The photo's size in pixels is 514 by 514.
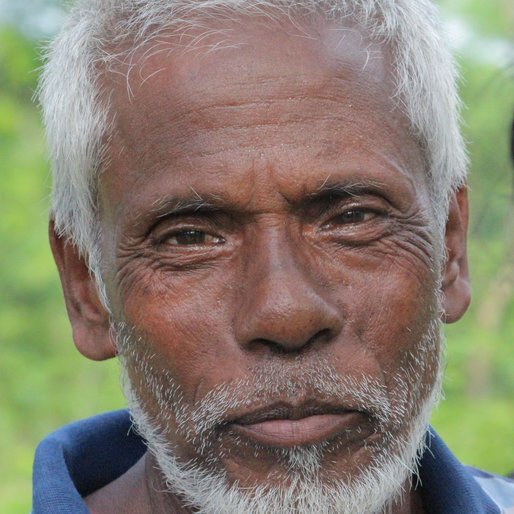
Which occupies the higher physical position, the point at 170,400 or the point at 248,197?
the point at 248,197

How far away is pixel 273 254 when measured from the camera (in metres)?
2.37

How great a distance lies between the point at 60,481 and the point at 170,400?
37 cm

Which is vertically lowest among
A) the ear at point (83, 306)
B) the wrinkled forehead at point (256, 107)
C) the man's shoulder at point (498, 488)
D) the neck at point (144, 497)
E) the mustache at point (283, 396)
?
the man's shoulder at point (498, 488)

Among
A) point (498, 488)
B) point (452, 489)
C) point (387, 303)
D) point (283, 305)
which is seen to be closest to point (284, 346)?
point (283, 305)

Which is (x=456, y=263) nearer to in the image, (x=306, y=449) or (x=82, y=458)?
(x=306, y=449)

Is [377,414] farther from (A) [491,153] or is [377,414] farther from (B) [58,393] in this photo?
(B) [58,393]

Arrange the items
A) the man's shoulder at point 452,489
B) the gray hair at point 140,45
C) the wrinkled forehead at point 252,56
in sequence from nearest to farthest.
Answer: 1. the wrinkled forehead at point 252,56
2. the gray hair at point 140,45
3. the man's shoulder at point 452,489

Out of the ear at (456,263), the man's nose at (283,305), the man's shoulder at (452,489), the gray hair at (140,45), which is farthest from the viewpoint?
the ear at (456,263)

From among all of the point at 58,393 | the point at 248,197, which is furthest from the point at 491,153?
the point at 58,393

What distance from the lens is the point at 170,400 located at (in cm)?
252

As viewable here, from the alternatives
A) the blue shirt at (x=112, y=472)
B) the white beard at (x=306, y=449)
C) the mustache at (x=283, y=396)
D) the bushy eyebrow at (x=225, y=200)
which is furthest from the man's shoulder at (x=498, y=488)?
the bushy eyebrow at (x=225, y=200)

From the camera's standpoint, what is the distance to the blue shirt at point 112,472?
8.50 feet

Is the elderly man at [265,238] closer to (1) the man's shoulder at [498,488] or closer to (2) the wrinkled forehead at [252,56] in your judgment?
(2) the wrinkled forehead at [252,56]

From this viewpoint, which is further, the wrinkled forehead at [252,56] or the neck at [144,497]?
the neck at [144,497]
